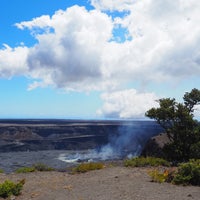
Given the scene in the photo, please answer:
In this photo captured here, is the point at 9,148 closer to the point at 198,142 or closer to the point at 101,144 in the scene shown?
the point at 101,144

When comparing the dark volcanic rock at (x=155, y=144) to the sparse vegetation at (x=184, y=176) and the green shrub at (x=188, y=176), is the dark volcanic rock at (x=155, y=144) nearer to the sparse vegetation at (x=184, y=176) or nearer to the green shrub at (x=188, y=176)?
the sparse vegetation at (x=184, y=176)

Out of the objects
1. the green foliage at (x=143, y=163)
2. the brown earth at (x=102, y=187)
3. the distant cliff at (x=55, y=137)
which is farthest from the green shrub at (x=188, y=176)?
the distant cliff at (x=55, y=137)

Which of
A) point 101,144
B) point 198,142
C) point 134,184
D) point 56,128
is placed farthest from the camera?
point 56,128

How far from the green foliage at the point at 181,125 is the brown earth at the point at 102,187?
9880 mm

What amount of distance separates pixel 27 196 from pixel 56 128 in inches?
4790

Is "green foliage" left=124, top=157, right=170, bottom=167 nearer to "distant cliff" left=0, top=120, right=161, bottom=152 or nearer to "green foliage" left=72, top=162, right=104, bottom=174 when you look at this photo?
"green foliage" left=72, top=162, right=104, bottom=174

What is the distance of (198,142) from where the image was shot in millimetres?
31609

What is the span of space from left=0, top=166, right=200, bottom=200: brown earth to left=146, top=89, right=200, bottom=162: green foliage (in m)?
9.88

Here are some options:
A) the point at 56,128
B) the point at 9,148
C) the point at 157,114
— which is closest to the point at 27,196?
the point at 157,114

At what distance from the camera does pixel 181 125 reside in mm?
32719

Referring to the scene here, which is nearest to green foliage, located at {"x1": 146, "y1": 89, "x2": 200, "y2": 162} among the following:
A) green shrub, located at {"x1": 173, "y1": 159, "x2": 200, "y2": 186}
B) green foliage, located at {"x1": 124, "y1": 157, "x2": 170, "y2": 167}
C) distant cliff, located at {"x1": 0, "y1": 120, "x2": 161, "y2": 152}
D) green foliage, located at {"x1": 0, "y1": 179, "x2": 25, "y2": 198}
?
green foliage, located at {"x1": 124, "y1": 157, "x2": 170, "y2": 167}

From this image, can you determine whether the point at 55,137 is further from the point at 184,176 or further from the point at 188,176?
the point at 188,176

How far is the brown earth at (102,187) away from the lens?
1573 centimetres

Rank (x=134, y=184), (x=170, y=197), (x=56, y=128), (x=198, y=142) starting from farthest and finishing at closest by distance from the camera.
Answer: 1. (x=56, y=128)
2. (x=198, y=142)
3. (x=134, y=184)
4. (x=170, y=197)
